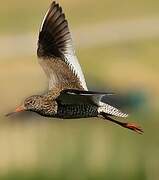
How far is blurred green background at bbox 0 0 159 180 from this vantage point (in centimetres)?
1253

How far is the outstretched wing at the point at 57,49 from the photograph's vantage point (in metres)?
9.19

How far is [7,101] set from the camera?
2383 centimetres

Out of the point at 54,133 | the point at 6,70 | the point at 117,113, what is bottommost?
the point at 6,70

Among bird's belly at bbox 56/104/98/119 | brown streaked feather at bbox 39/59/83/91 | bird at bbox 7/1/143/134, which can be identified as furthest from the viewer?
brown streaked feather at bbox 39/59/83/91

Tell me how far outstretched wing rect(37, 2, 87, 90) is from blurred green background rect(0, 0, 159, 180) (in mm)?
2554

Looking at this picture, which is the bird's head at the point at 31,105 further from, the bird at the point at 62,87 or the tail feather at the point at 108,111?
the tail feather at the point at 108,111

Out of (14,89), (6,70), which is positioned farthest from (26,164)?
(6,70)

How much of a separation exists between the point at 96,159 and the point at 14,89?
42.9ft

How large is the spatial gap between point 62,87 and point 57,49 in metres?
0.85

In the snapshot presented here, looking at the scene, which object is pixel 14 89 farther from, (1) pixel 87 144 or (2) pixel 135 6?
(2) pixel 135 6

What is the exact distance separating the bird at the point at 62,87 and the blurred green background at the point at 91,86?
8.42 ft

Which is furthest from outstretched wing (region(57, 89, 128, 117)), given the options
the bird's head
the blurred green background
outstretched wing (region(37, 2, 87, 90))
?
the blurred green background

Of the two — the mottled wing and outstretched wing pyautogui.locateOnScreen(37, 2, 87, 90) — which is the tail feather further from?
outstretched wing pyautogui.locateOnScreen(37, 2, 87, 90)

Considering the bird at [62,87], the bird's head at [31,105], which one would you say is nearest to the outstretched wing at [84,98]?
the bird at [62,87]
